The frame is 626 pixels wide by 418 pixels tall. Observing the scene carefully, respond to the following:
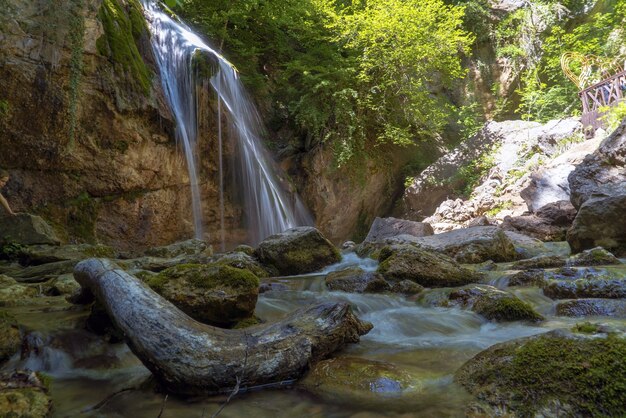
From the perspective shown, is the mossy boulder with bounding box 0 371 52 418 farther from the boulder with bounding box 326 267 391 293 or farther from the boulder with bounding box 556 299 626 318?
the boulder with bounding box 556 299 626 318

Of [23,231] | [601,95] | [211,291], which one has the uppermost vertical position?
[601,95]

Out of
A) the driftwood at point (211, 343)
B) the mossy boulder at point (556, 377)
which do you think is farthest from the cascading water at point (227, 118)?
the mossy boulder at point (556, 377)

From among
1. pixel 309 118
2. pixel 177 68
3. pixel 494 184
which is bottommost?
pixel 494 184

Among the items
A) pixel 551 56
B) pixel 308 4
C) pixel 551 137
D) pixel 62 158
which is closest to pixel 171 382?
pixel 62 158

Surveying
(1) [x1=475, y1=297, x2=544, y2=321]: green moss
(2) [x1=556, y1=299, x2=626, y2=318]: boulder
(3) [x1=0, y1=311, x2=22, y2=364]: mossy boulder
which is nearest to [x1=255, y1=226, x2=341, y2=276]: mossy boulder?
(1) [x1=475, y1=297, x2=544, y2=321]: green moss

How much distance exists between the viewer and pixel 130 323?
8.30ft

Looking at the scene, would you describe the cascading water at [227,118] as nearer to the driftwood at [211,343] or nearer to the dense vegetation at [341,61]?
the dense vegetation at [341,61]

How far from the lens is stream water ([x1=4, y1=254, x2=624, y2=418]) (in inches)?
85.0

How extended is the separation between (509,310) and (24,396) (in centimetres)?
364

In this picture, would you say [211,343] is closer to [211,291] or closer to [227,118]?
[211,291]

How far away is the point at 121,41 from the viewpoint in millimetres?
9359

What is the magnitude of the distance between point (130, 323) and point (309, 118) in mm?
11997

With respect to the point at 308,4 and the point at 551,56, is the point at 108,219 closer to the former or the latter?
the point at 308,4

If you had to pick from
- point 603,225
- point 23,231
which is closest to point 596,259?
point 603,225
